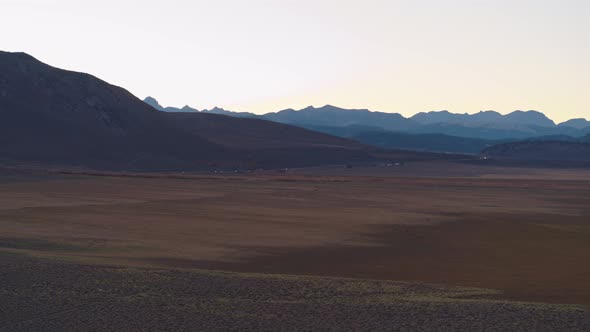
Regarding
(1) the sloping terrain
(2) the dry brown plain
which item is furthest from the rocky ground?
(1) the sloping terrain

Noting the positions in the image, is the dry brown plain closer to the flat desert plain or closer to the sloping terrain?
the flat desert plain

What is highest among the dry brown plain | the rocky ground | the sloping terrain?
the sloping terrain

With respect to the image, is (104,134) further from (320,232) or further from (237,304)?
(237,304)

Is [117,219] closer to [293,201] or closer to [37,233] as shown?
[37,233]

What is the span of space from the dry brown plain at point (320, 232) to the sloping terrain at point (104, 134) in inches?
2402

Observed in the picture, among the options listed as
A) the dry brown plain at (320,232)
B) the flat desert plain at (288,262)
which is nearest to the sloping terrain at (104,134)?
the dry brown plain at (320,232)

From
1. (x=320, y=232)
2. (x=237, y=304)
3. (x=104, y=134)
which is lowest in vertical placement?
(x=237, y=304)

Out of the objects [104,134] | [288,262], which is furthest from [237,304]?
[104,134]

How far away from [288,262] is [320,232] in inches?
360

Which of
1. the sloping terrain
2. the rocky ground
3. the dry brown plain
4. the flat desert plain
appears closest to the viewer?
the rocky ground

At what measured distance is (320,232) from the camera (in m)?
38.1

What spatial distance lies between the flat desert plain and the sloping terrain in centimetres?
7089

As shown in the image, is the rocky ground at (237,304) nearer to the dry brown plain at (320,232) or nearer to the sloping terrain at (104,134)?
the dry brown plain at (320,232)

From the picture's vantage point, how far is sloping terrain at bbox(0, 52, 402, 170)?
414 feet
